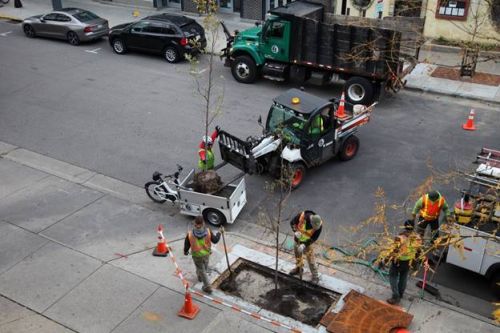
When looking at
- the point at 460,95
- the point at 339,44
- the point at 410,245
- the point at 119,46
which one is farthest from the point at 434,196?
the point at 119,46

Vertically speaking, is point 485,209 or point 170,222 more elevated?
point 485,209

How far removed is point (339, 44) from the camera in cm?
1666

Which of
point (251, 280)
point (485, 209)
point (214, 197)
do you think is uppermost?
point (485, 209)

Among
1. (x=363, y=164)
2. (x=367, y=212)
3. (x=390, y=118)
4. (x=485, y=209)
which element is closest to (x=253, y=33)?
(x=390, y=118)

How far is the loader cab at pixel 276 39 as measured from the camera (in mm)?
17312

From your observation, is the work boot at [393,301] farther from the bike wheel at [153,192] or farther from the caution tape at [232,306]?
the bike wheel at [153,192]

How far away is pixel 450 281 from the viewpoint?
9.85 metres

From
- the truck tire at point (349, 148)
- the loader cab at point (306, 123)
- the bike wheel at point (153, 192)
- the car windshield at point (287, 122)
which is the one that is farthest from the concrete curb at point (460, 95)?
the bike wheel at point (153, 192)

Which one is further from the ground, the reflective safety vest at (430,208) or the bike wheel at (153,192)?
the reflective safety vest at (430,208)

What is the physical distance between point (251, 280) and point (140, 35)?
13.6 m

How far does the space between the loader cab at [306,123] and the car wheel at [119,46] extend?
10610 millimetres

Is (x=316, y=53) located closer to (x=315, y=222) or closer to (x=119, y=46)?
(x=119, y=46)

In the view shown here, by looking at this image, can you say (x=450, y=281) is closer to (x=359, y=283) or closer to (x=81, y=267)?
(x=359, y=283)

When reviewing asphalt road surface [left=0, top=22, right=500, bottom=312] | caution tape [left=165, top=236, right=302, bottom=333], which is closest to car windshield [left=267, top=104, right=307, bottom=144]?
asphalt road surface [left=0, top=22, right=500, bottom=312]
